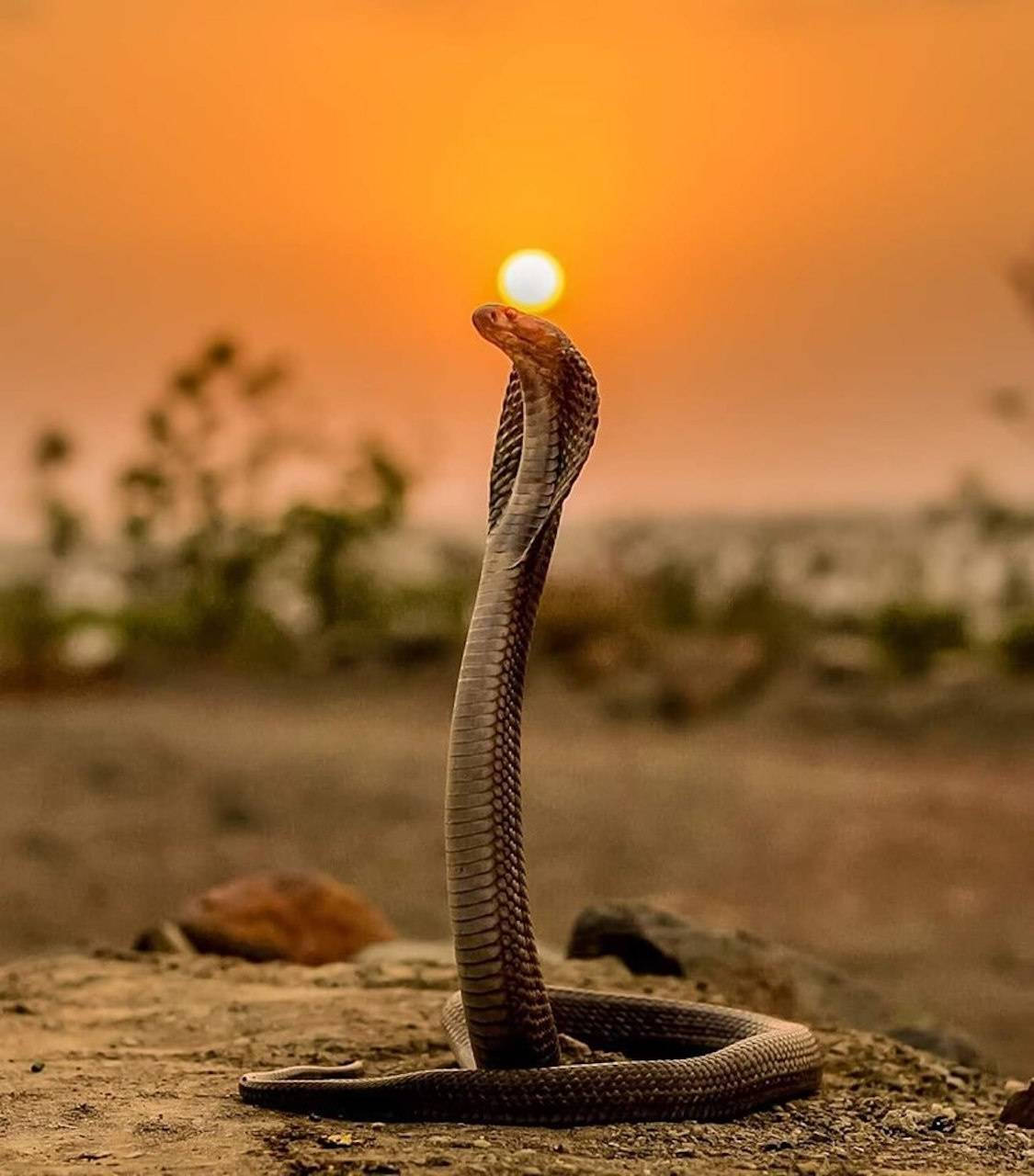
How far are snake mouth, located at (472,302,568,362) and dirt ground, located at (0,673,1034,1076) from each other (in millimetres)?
6079

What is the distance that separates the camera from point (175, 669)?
904 inches

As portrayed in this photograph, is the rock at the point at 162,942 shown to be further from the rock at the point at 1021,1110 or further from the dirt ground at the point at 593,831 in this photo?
the rock at the point at 1021,1110

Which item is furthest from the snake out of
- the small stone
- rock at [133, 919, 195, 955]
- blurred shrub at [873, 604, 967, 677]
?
blurred shrub at [873, 604, 967, 677]

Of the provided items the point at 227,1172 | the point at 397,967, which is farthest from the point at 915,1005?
the point at 227,1172

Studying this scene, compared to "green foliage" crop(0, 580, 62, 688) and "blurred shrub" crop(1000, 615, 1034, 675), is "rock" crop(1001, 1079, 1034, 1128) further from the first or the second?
"green foliage" crop(0, 580, 62, 688)

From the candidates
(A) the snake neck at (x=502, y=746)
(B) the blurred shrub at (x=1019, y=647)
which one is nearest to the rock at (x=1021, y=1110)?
(A) the snake neck at (x=502, y=746)

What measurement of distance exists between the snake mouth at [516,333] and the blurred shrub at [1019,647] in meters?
18.0

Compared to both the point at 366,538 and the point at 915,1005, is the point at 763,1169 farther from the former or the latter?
the point at 366,538

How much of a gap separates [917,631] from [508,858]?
2049 centimetres

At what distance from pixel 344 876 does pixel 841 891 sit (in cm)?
353

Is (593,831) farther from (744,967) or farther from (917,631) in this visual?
(917,631)

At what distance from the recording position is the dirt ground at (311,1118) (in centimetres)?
426

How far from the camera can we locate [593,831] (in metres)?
14.9

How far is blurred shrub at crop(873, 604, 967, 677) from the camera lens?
2400cm
